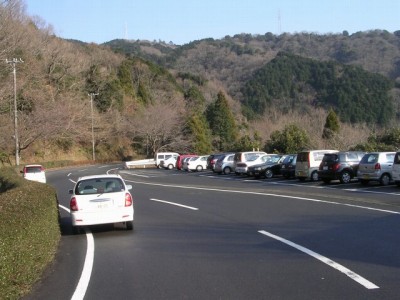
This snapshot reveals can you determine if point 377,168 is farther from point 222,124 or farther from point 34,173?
point 222,124

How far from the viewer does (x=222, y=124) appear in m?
95.9

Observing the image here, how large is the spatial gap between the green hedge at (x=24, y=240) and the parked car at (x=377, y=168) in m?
16.4

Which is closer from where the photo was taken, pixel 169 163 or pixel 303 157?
pixel 303 157

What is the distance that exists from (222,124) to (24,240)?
3465 inches

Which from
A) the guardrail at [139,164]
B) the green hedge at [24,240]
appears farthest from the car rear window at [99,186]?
the guardrail at [139,164]

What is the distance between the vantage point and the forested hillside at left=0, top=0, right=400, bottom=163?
65375mm

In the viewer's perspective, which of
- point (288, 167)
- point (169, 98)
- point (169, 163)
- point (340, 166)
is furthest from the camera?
point (169, 98)

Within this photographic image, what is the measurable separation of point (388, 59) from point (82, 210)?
110m

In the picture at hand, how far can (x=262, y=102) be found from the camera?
105 m

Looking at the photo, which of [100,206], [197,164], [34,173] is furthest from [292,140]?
[100,206]

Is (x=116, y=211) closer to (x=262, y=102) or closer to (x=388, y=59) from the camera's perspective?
(x=262, y=102)

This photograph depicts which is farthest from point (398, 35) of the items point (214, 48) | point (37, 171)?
point (37, 171)

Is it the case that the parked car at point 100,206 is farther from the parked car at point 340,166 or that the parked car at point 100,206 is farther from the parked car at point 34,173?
the parked car at point 34,173

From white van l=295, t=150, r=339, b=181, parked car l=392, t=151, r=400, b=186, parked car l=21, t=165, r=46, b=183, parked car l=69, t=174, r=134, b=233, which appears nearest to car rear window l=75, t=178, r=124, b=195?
parked car l=69, t=174, r=134, b=233
